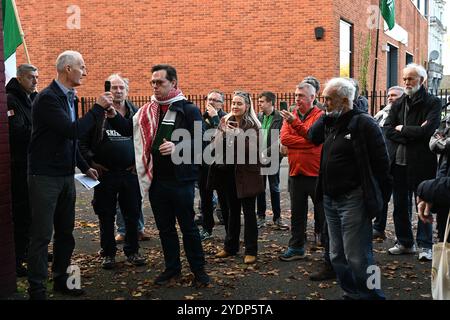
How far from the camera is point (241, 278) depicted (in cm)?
590

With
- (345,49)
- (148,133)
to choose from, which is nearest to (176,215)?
(148,133)

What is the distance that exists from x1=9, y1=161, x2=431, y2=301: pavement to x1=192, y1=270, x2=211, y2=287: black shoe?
50mm

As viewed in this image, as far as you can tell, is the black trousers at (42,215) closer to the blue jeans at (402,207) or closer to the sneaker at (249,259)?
the sneaker at (249,259)

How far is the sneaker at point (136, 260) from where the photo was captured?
6.41 meters

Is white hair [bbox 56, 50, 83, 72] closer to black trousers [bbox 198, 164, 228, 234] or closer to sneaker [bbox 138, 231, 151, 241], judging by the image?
black trousers [bbox 198, 164, 228, 234]

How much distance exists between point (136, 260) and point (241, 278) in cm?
133

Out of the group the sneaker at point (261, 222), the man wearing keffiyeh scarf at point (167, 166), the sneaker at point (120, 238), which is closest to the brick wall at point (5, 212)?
the man wearing keffiyeh scarf at point (167, 166)

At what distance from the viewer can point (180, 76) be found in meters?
19.4

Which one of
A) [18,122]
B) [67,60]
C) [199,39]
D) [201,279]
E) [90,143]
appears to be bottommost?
[201,279]

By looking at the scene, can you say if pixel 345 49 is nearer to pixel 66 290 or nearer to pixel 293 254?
pixel 293 254

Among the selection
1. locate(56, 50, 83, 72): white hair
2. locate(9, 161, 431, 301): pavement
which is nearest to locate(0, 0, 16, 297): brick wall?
locate(9, 161, 431, 301): pavement

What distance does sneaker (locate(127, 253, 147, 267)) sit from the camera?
641 centimetres

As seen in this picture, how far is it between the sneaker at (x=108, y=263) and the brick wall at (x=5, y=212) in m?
1.20
